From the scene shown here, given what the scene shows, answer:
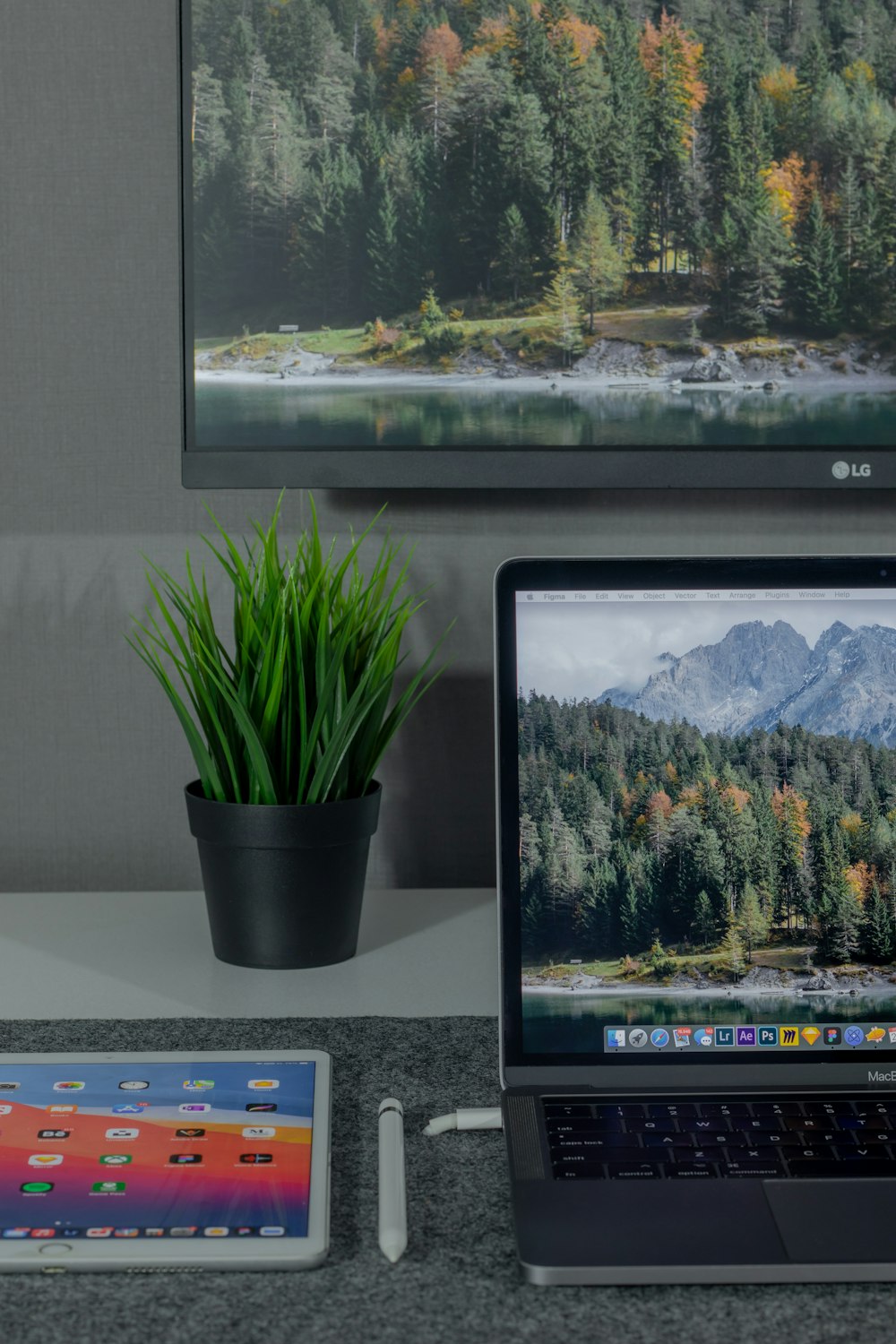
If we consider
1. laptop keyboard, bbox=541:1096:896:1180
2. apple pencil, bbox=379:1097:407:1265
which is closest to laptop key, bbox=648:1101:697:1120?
laptop keyboard, bbox=541:1096:896:1180

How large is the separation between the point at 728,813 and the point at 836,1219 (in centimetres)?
18

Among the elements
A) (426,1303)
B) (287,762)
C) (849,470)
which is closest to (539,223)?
(849,470)

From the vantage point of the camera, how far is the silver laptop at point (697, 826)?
53 centimetres

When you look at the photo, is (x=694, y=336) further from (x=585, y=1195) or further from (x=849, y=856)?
(x=585, y=1195)

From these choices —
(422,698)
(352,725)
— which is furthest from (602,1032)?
(422,698)

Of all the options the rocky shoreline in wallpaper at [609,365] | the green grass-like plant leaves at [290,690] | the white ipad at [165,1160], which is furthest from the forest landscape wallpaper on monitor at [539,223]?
the white ipad at [165,1160]

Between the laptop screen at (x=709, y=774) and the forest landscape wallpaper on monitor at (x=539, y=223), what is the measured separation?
0.85 ft

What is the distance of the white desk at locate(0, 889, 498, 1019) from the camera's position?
637 mm

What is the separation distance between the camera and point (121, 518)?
2.73ft

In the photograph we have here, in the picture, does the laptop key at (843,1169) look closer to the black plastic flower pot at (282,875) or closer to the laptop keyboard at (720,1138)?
the laptop keyboard at (720,1138)

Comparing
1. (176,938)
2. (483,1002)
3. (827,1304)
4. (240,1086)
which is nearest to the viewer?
(827,1304)

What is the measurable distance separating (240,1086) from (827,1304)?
25cm

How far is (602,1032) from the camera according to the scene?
53cm

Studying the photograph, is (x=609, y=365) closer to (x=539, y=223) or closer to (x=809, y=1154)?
(x=539, y=223)
